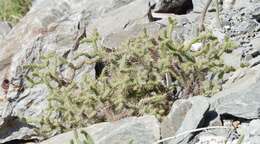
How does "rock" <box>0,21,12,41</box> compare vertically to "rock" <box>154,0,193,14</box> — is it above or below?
above

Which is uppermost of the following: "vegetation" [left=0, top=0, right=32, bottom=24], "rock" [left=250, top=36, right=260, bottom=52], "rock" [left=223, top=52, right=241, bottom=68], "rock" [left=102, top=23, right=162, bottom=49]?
"vegetation" [left=0, top=0, right=32, bottom=24]

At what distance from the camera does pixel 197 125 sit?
3959 millimetres

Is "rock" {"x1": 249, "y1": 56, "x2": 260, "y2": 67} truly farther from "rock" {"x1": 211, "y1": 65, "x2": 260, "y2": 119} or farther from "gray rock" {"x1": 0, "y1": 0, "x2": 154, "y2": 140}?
"gray rock" {"x1": 0, "y1": 0, "x2": 154, "y2": 140}

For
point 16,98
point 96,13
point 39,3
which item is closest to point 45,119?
point 16,98

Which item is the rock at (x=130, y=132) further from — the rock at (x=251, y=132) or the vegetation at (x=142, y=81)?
the rock at (x=251, y=132)

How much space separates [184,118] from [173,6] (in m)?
2.87

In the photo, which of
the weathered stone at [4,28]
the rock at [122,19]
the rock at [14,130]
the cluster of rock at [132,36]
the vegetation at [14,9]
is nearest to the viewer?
the cluster of rock at [132,36]

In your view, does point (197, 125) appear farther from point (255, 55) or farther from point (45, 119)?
point (45, 119)

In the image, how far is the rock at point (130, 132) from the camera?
13.4 feet

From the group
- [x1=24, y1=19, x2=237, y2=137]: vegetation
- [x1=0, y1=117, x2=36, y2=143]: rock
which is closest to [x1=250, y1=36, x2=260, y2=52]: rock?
[x1=24, y1=19, x2=237, y2=137]: vegetation

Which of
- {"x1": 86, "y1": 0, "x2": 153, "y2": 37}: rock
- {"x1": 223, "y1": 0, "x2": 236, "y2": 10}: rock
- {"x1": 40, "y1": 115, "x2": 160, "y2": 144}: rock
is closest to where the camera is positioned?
{"x1": 40, "y1": 115, "x2": 160, "y2": 144}: rock

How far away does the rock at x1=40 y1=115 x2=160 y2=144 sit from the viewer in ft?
13.4

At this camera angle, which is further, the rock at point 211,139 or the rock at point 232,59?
the rock at point 232,59

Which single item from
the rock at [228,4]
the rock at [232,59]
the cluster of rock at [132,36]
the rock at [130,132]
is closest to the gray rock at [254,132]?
the cluster of rock at [132,36]
